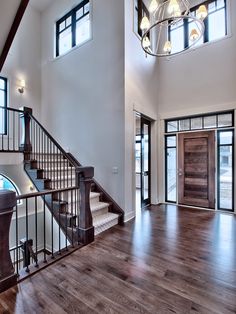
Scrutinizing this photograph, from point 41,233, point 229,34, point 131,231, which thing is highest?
point 229,34

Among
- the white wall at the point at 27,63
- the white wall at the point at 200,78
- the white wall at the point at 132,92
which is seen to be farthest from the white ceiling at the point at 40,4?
the white wall at the point at 200,78

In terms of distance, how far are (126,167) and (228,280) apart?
2575mm

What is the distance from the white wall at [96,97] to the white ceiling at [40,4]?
0.37m

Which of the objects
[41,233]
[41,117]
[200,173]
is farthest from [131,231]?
[41,117]

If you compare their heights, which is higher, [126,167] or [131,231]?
[126,167]

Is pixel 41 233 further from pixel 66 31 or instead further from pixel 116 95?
pixel 66 31

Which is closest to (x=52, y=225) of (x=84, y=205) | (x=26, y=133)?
(x=84, y=205)

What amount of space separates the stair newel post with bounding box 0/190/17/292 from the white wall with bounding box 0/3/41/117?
4.76 metres

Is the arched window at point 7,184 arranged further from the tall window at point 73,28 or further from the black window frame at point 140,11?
the black window frame at point 140,11

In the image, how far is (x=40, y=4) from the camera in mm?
6262

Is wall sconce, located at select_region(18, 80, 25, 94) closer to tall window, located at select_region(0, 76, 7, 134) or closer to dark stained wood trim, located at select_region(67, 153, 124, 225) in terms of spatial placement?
tall window, located at select_region(0, 76, 7, 134)

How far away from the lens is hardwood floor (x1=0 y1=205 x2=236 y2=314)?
1.80m

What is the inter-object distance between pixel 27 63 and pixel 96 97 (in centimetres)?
322

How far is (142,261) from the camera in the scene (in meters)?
2.57
